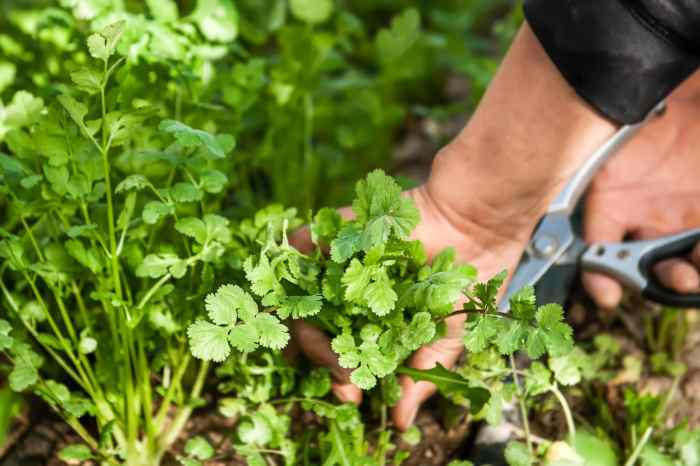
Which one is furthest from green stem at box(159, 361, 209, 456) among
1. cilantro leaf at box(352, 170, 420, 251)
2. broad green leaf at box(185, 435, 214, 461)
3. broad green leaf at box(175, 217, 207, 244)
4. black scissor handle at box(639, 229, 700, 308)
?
black scissor handle at box(639, 229, 700, 308)

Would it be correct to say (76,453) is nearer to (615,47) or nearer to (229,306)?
(229,306)

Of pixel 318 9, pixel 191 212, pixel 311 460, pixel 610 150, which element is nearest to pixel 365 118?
pixel 318 9

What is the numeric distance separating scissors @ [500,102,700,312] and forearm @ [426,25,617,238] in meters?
0.15

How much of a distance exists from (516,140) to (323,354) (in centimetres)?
52

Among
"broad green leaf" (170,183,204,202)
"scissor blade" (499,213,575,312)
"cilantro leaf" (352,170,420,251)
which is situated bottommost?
"scissor blade" (499,213,575,312)

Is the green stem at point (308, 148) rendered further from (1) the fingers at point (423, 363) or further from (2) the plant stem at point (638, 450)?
(2) the plant stem at point (638, 450)

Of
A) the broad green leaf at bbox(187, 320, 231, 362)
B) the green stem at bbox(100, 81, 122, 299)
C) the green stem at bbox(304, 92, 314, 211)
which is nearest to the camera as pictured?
the broad green leaf at bbox(187, 320, 231, 362)

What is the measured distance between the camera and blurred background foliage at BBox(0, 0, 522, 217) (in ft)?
5.71

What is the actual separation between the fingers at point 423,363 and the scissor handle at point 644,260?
15.3 inches

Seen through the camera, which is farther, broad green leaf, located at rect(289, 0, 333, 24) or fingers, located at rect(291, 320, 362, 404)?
broad green leaf, located at rect(289, 0, 333, 24)

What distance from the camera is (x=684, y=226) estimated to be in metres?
2.11

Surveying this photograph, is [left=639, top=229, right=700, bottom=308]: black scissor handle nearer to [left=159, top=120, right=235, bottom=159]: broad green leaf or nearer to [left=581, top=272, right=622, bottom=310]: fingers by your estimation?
[left=581, top=272, right=622, bottom=310]: fingers

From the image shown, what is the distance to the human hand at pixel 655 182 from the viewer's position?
2088 mm

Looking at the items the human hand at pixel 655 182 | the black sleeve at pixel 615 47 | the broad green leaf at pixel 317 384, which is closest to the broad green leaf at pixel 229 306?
the broad green leaf at pixel 317 384
